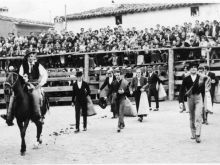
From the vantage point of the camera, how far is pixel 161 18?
33.0 m

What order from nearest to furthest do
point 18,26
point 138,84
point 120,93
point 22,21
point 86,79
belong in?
point 120,93, point 138,84, point 86,79, point 18,26, point 22,21

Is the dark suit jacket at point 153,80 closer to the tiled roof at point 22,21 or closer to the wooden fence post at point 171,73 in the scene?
the wooden fence post at point 171,73

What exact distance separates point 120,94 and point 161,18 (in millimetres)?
20590

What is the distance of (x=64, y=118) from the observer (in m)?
16.8

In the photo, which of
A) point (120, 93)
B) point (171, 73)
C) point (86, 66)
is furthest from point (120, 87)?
point (86, 66)

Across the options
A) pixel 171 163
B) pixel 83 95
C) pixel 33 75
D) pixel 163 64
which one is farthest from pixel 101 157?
pixel 163 64

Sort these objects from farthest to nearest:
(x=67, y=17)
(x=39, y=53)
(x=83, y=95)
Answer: (x=67, y=17) → (x=39, y=53) → (x=83, y=95)

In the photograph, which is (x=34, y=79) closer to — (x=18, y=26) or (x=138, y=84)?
(x=138, y=84)

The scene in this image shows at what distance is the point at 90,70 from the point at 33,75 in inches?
441

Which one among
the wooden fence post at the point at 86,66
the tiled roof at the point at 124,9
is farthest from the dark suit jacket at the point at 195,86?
the tiled roof at the point at 124,9

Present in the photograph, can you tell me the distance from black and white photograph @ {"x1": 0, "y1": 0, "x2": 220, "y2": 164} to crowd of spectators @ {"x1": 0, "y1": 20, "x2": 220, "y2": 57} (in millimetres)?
49

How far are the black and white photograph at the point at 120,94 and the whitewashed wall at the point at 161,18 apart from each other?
7 centimetres

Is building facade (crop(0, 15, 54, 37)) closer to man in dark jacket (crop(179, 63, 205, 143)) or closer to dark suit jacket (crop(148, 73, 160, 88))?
dark suit jacket (crop(148, 73, 160, 88))

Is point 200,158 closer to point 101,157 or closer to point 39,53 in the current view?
point 101,157
